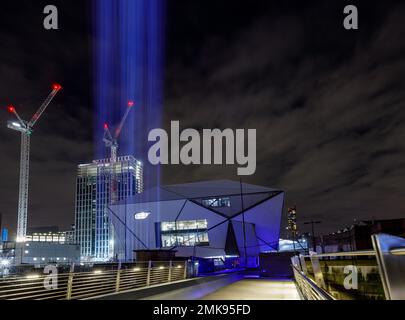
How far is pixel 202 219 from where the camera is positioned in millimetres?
65438

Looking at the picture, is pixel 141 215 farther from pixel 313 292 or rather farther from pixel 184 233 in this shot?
pixel 313 292

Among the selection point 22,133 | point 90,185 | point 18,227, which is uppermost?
point 22,133

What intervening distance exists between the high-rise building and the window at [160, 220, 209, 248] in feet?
324

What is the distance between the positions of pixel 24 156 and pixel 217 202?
76993 mm

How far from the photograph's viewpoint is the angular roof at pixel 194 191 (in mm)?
66750

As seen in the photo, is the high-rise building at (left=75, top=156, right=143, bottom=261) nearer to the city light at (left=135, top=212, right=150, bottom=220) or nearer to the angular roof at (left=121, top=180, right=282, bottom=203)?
the angular roof at (left=121, top=180, right=282, bottom=203)

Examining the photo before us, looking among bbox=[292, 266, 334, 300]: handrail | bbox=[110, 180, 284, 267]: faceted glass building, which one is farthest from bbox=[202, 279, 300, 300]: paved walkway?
bbox=[110, 180, 284, 267]: faceted glass building

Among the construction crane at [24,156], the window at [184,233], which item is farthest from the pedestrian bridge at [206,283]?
the construction crane at [24,156]

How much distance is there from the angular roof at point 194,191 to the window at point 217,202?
751 millimetres
